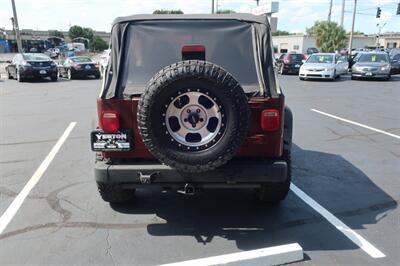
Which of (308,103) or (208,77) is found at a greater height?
(208,77)

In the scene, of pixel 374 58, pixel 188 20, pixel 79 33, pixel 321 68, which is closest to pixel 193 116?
pixel 188 20

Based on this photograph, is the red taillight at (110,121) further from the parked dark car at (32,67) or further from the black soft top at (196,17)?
the parked dark car at (32,67)

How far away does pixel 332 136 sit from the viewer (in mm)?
7848

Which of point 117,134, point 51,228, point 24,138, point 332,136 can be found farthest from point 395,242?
point 24,138

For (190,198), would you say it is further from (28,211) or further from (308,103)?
(308,103)

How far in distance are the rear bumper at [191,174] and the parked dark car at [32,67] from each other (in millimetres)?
18960

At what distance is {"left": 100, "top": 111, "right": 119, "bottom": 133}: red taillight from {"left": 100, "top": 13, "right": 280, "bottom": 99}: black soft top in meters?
0.17

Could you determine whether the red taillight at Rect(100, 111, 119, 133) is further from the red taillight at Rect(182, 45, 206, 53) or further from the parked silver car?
the parked silver car

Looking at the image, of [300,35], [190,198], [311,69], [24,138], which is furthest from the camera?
[300,35]

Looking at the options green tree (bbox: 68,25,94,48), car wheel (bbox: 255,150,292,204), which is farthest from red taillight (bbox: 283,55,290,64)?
green tree (bbox: 68,25,94,48)

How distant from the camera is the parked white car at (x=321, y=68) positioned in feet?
67.1

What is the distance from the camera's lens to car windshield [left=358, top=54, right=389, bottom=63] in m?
21.5

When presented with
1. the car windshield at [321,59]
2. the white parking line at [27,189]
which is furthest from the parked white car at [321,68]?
the white parking line at [27,189]

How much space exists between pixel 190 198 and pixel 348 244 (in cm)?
187
